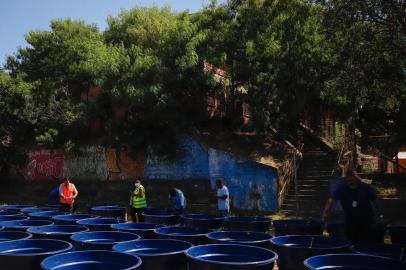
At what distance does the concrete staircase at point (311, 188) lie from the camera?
17.9 meters

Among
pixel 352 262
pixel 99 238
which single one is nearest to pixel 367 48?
pixel 352 262

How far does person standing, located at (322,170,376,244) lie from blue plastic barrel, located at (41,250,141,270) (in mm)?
3778

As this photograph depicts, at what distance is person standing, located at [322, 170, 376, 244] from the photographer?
7859 mm

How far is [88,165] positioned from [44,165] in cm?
329

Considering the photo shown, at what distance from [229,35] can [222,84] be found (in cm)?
222

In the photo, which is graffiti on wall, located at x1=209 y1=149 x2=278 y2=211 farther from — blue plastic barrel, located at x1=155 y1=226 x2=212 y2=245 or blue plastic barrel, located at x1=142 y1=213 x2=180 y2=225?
blue plastic barrel, located at x1=155 y1=226 x2=212 y2=245

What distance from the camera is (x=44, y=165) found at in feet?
88.2

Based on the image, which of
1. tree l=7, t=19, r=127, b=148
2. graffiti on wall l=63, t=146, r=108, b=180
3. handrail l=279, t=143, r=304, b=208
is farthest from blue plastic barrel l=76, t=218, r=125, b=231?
graffiti on wall l=63, t=146, r=108, b=180

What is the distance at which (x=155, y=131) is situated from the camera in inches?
907

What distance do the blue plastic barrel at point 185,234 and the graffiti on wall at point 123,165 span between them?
15167 millimetres

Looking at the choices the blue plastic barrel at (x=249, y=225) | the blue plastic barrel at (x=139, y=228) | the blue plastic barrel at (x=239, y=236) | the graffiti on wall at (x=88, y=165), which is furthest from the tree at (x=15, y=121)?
the blue plastic barrel at (x=239, y=236)

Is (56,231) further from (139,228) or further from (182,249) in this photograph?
(182,249)

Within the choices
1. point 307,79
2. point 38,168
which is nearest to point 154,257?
point 307,79

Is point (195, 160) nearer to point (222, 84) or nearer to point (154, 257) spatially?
point (222, 84)
